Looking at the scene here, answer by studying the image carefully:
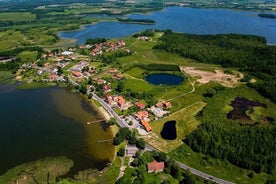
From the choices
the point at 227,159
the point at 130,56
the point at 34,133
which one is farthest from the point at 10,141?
the point at 130,56

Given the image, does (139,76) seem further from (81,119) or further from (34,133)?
(34,133)

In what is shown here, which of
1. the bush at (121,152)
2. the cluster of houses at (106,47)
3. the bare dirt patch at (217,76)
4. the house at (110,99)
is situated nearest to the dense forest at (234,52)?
the bare dirt patch at (217,76)

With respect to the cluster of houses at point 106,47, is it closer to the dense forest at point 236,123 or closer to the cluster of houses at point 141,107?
the dense forest at point 236,123

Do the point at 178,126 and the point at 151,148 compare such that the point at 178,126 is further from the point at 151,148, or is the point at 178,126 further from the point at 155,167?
the point at 155,167

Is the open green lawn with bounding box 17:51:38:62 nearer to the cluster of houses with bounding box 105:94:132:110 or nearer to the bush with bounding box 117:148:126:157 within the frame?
the cluster of houses with bounding box 105:94:132:110

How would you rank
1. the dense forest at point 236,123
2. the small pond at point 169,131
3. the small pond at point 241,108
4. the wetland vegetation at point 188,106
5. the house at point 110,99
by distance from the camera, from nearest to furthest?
1. the wetland vegetation at point 188,106
2. the dense forest at point 236,123
3. the small pond at point 169,131
4. the small pond at point 241,108
5. the house at point 110,99

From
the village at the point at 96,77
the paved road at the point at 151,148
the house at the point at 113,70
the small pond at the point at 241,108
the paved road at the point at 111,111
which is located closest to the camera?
the paved road at the point at 151,148

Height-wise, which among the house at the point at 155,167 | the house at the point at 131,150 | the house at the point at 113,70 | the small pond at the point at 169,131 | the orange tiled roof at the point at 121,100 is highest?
the orange tiled roof at the point at 121,100
